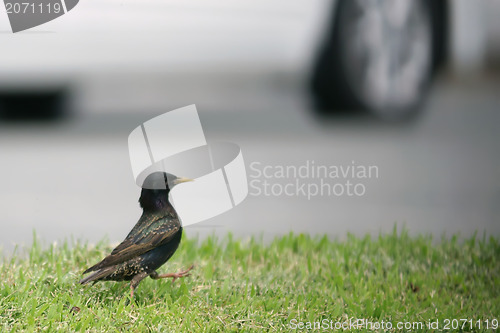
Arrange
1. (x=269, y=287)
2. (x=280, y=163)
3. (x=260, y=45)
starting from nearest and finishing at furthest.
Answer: (x=269, y=287)
(x=280, y=163)
(x=260, y=45)

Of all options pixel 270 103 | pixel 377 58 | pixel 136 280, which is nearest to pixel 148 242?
pixel 136 280

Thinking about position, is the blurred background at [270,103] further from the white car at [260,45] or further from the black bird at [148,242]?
the black bird at [148,242]

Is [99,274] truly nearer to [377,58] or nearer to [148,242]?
[148,242]

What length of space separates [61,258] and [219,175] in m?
0.88

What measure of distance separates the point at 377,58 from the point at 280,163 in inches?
86.7

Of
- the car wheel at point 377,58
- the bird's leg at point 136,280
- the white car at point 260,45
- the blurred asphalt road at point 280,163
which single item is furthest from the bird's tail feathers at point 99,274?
the car wheel at point 377,58

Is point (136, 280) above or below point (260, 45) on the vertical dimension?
below

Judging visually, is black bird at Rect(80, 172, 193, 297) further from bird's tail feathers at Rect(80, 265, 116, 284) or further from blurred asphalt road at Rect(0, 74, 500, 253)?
blurred asphalt road at Rect(0, 74, 500, 253)

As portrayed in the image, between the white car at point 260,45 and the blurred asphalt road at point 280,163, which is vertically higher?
the white car at point 260,45

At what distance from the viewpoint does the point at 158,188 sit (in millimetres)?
3275

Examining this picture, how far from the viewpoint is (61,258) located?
3.71 metres

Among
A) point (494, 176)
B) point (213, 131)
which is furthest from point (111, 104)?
point (494, 176)

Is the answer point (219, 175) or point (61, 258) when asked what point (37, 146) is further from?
point (219, 175)

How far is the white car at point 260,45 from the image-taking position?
Result: 385 centimetres
